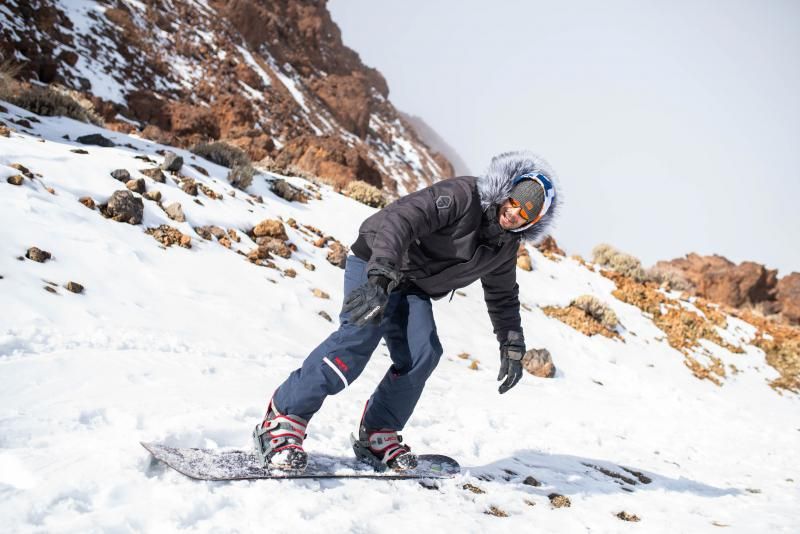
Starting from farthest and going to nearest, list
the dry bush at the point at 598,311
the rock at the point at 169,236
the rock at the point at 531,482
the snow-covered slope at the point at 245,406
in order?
1. the dry bush at the point at 598,311
2. the rock at the point at 169,236
3. the rock at the point at 531,482
4. the snow-covered slope at the point at 245,406

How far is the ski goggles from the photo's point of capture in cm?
257

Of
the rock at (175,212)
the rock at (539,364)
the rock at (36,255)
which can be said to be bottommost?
the rock at (36,255)

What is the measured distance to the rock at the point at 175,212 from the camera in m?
5.93

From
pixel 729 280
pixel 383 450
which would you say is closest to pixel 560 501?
pixel 383 450

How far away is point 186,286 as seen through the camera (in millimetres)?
4805

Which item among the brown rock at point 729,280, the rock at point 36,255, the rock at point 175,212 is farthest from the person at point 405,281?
the brown rock at point 729,280

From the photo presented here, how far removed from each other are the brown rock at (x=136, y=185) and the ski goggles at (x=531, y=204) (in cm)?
493

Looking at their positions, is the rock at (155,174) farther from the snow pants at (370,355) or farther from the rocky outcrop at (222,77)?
the snow pants at (370,355)

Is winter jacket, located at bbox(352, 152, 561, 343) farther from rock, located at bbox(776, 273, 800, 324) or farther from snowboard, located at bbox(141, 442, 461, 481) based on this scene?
rock, located at bbox(776, 273, 800, 324)

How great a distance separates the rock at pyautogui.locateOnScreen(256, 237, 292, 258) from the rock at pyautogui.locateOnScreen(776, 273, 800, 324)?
868 inches

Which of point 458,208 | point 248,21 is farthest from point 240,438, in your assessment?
point 248,21

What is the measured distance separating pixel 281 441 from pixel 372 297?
79 cm

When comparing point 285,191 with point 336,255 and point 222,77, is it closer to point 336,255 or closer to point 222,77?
point 336,255

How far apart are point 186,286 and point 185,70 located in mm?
17580
